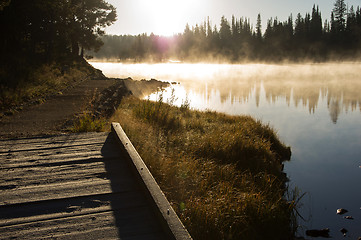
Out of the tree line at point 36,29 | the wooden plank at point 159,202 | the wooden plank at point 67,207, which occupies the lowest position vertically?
the wooden plank at point 67,207

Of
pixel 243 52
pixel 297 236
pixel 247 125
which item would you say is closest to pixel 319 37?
pixel 243 52

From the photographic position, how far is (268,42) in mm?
82625

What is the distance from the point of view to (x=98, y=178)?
3449 mm

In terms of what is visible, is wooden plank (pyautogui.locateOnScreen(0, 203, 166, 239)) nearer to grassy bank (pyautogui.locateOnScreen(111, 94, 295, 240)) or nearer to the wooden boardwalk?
the wooden boardwalk

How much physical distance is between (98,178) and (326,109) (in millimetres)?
23838

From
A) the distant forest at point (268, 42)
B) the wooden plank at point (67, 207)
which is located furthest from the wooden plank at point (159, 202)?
the distant forest at point (268, 42)

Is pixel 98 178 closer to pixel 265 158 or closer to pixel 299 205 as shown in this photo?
pixel 299 205

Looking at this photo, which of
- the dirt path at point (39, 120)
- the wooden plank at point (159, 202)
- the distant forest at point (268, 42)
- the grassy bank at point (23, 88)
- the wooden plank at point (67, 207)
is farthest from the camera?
the distant forest at point (268, 42)

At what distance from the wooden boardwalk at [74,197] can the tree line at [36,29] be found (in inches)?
344

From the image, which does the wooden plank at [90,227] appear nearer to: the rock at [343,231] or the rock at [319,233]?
the rock at [319,233]

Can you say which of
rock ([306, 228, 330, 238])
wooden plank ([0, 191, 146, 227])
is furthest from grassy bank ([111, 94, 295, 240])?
wooden plank ([0, 191, 146, 227])

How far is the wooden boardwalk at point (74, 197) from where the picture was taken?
2.40m

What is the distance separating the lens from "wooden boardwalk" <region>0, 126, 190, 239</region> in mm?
2404

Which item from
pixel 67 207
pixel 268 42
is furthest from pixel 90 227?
pixel 268 42
